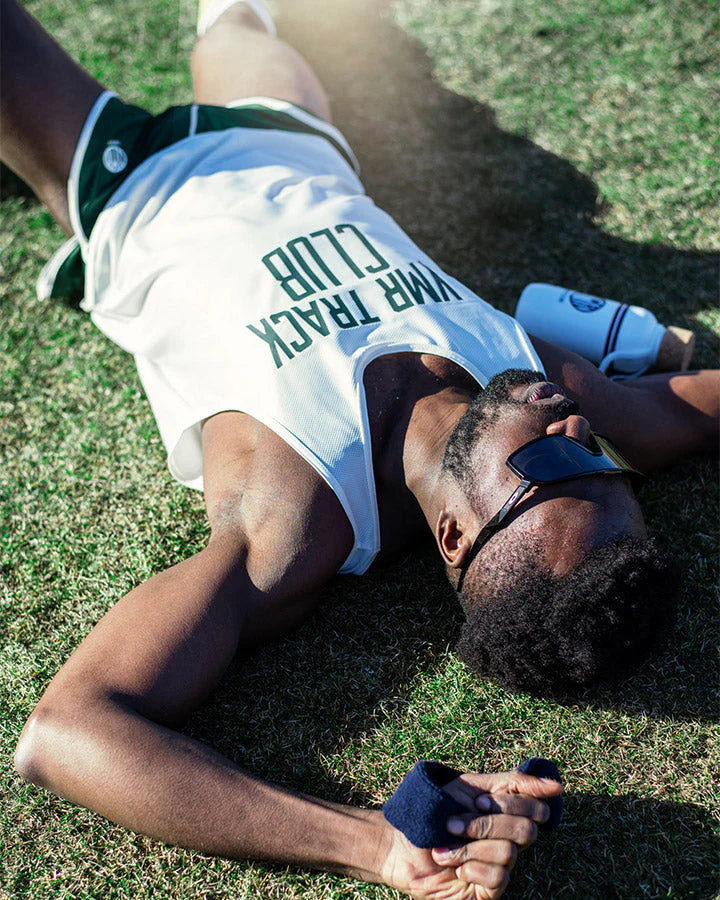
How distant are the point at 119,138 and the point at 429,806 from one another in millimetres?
3046

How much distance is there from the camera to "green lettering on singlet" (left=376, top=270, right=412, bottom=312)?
10.1 feet

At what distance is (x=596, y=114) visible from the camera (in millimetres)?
4965

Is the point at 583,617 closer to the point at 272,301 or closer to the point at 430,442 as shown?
the point at 430,442

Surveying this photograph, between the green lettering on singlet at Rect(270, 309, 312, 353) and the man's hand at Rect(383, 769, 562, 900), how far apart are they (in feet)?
4.88

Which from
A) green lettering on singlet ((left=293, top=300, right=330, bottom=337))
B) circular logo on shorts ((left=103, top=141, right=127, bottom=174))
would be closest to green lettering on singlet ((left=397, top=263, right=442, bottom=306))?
green lettering on singlet ((left=293, top=300, right=330, bottom=337))

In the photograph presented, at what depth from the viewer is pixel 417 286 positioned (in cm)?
317

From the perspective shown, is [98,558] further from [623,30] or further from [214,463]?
[623,30]

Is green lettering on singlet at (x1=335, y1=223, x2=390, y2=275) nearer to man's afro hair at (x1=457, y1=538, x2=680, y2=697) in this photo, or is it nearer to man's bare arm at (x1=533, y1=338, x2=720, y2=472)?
man's bare arm at (x1=533, y1=338, x2=720, y2=472)

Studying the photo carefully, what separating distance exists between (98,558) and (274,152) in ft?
6.30

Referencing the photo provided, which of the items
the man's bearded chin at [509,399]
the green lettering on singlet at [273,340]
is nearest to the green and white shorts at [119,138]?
the green lettering on singlet at [273,340]

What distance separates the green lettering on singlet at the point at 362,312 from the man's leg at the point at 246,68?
1.67 m

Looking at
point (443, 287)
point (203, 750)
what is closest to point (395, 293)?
point (443, 287)

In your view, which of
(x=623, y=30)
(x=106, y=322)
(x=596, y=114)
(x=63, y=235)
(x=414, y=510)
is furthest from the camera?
(x=623, y=30)

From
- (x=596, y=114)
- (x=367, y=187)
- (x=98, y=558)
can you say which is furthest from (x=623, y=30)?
(x=98, y=558)
